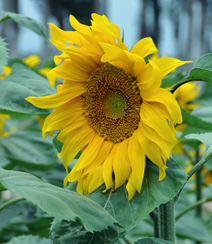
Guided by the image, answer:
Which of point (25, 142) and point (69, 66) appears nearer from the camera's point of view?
point (69, 66)

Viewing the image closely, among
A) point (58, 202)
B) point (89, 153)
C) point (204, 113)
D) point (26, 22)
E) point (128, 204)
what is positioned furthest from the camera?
point (204, 113)

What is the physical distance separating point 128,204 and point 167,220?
10 cm

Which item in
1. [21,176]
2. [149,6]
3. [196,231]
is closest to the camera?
[21,176]

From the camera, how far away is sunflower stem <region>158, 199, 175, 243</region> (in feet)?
1.89

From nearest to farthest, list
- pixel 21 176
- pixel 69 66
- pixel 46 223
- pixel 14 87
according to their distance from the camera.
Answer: pixel 21 176, pixel 69 66, pixel 14 87, pixel 46 223

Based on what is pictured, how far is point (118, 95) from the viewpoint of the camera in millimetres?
693

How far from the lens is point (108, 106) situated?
2.33ft

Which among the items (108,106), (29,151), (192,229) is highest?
(108,106)

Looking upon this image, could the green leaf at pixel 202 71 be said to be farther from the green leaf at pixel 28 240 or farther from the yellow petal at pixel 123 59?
the green leaf at pixel 28 240

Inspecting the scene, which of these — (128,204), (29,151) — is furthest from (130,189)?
(29,151)

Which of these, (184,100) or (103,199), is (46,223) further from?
(184,100)

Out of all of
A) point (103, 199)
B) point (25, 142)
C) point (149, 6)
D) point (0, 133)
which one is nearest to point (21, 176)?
point (103, 199)

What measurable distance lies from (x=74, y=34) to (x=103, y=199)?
0.34 meters

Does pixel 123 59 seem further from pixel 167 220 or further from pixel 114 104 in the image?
pixel 167 220
